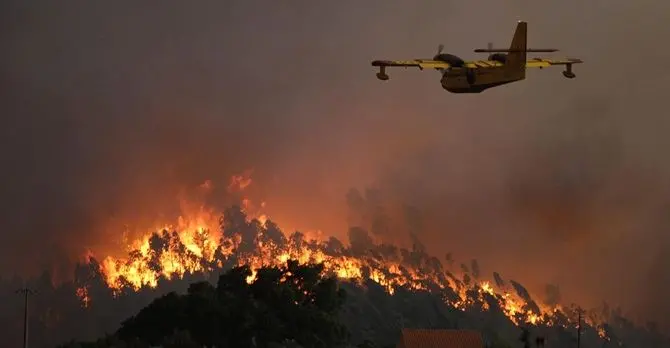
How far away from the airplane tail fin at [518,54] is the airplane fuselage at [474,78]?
0.65 metres

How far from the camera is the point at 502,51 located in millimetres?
164500

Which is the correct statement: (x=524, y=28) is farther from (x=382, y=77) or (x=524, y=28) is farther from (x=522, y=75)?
(x=382, y=77)

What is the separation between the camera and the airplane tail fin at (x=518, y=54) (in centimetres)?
16975

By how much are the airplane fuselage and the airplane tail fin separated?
2.13ft

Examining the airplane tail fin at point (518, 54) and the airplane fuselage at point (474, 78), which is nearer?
the airplane fuselage at point (474, 78)

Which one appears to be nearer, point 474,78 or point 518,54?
point 474,78

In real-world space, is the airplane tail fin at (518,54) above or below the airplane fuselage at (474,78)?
above

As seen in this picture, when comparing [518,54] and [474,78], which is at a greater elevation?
[518,54]

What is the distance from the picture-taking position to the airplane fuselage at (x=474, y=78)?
6560 inches

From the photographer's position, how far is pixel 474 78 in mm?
168000

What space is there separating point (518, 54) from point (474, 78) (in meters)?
6.15

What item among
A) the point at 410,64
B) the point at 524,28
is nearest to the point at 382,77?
the point at 410,64

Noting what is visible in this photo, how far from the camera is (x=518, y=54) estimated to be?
170500 millimetres

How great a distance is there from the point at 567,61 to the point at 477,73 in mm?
18855
